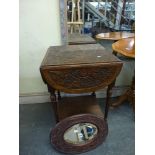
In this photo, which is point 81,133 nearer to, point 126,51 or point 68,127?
point 68,127

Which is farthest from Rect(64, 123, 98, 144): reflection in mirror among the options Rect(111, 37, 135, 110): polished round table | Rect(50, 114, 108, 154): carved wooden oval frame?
Rect(111, 37, 135, 110): polished round table

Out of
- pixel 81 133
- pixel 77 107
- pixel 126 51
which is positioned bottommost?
pixel 81 133

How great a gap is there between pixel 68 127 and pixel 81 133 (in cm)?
16

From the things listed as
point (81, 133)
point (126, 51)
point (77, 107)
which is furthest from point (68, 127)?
point (126, 51)

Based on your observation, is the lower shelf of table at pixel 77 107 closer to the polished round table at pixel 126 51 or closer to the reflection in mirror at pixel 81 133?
the reflection in mirror at pixel 81 133

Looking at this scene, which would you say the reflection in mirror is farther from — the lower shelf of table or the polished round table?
the polished round table

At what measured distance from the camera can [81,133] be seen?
1751mm

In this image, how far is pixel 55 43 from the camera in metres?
2.24

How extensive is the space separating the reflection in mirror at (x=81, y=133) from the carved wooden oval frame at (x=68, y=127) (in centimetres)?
4

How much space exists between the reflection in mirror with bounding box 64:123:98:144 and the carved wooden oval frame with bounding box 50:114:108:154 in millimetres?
35
